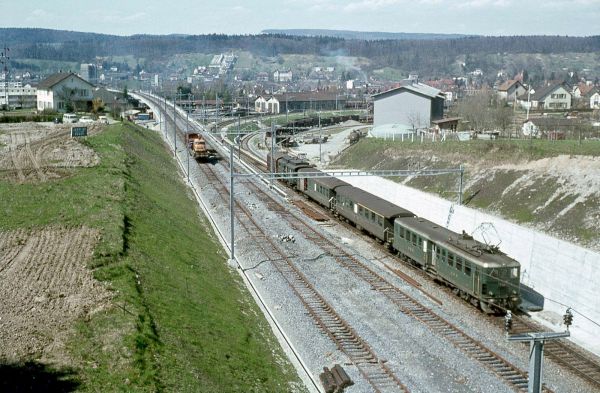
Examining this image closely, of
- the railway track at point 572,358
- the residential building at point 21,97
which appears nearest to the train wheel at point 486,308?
the railway track at point 572,358

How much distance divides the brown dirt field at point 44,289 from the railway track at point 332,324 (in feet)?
28.0

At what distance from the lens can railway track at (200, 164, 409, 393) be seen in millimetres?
20625

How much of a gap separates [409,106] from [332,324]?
63278mm

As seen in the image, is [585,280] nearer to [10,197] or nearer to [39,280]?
[39,280]

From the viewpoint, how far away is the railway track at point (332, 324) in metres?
20.6

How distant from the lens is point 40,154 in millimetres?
55000

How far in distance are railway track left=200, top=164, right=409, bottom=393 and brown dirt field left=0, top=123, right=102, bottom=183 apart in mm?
17798

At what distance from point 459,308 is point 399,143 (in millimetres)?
34330

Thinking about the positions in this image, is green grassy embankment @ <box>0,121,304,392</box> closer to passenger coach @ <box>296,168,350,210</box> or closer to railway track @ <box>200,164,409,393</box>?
railway track @ <box>200,164,409,393</box>

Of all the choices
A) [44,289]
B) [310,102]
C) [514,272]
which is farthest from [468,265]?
[310,102]

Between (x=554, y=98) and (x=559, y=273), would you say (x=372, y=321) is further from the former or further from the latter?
(x=554, y=98)

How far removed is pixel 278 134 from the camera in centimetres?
9694

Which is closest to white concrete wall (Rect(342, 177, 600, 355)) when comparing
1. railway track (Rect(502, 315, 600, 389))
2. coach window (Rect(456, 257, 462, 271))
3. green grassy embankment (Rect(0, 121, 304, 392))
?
railway track (Rect(502, 315, 600, 389))

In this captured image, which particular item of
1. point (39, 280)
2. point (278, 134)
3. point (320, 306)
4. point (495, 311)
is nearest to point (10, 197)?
point (39, 280)
